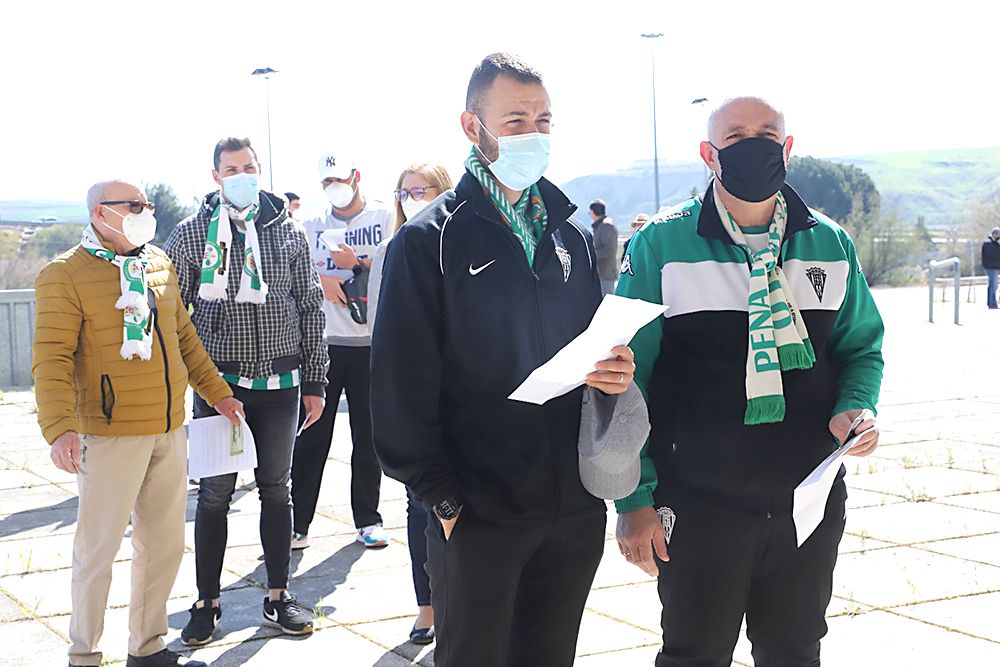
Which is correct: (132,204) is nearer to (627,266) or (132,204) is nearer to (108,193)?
(108,193)

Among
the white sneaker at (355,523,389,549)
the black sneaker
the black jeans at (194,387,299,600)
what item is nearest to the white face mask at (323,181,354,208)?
the black jeans at (194,387,299,600)

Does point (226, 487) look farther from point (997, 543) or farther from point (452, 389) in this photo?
point (997, 543)

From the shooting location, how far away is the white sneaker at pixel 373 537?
6.93 m

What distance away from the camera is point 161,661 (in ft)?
15.9

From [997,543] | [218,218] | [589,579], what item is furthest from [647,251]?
[997,543]

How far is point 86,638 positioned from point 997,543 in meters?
4.65

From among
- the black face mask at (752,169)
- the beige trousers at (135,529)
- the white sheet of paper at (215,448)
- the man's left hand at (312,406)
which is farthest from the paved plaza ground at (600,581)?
the black face mask at (752,169)

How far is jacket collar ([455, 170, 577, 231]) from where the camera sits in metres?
3.29

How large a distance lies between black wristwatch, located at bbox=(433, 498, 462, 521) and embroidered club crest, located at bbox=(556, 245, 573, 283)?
27.2 inches

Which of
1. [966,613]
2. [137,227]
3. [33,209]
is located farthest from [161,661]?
[33,209]

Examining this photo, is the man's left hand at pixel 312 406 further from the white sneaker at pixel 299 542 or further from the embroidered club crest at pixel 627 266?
the embroidered club crest at pixel 627 266

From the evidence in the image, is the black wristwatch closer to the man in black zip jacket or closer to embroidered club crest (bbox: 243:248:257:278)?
the man in black zip jacket

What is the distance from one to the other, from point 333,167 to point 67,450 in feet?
9.81

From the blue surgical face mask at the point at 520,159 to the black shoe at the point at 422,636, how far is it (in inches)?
98.8
